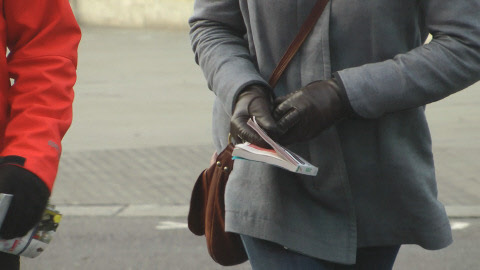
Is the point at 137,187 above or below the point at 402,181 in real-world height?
below

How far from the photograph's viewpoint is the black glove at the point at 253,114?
2473 millimetres

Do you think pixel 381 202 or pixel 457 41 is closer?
pixel 457 41

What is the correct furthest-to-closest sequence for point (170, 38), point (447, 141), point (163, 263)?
point (170, 38) < point (447, 141) < point (163, 263)

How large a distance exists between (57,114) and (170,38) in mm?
13578

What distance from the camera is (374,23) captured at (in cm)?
251

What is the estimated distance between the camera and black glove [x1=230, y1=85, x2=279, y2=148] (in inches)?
97.3

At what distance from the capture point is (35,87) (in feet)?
8.34

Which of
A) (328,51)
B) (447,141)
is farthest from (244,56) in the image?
(447,141)

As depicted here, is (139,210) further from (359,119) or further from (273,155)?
(273,155)

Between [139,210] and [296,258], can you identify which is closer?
[296,258]

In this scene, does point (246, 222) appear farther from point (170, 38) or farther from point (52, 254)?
point (170, 38)

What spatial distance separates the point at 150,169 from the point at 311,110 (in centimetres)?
535

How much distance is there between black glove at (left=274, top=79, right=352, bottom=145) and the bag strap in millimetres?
122

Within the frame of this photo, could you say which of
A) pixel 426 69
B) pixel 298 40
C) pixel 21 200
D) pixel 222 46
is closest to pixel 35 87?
pixel 21 200
